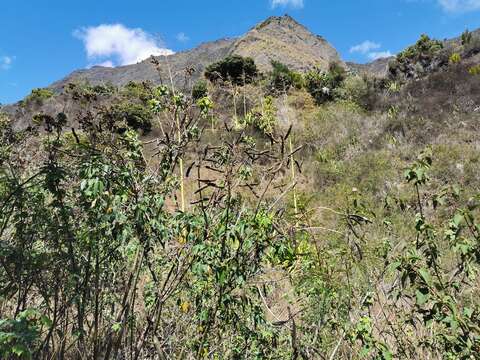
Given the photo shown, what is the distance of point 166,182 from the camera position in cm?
212

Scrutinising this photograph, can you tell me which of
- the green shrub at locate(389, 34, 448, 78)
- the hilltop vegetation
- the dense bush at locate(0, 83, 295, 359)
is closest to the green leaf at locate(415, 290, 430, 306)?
the hilltop vegetation

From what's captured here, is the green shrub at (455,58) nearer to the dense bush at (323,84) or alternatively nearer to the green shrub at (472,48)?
the green shrub at (472,48)

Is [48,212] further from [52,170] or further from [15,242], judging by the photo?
[52,170]

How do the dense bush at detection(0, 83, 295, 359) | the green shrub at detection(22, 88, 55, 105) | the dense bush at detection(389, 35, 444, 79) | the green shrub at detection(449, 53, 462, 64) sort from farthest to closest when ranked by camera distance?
the green shrub at detection(22, 88, 55, 105) < the dense bush at detection(389, 35, 444, 79) < the green shrub at detection(449, 53, 462, 64) < the dense bush at detection(0, 83, 295, 359)

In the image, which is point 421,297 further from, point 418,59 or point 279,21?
point 279,21


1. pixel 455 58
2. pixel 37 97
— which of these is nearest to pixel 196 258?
pixel 455 58

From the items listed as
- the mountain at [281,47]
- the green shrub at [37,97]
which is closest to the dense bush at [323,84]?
the mountain at [281,47]

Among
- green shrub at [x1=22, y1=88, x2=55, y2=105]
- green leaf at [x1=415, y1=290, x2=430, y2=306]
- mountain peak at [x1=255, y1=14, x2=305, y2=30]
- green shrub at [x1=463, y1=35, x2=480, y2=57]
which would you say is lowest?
green leaf at [x1=415, y1=290, x2=430, y2=306]

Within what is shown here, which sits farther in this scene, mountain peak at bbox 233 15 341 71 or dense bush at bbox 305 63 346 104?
mountain peak at bbox 233 15 341 71

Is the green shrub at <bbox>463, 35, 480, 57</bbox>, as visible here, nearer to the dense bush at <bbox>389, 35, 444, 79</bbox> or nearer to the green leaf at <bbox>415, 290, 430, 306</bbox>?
the dense bush at <bbox>389, 35, 444, 79</bbox>

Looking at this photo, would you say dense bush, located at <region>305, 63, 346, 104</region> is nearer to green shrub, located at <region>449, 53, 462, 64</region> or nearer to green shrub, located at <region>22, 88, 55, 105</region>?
→ green shrub, located at <region>449, 53, 462, 64</region>

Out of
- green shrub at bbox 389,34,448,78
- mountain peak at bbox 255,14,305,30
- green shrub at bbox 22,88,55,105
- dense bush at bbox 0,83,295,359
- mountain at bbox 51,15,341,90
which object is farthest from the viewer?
mountain peak at bbox 255,14,305,30

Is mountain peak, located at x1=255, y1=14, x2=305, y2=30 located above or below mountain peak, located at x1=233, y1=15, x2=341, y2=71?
above

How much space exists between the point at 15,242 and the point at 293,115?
14939 millimetres
